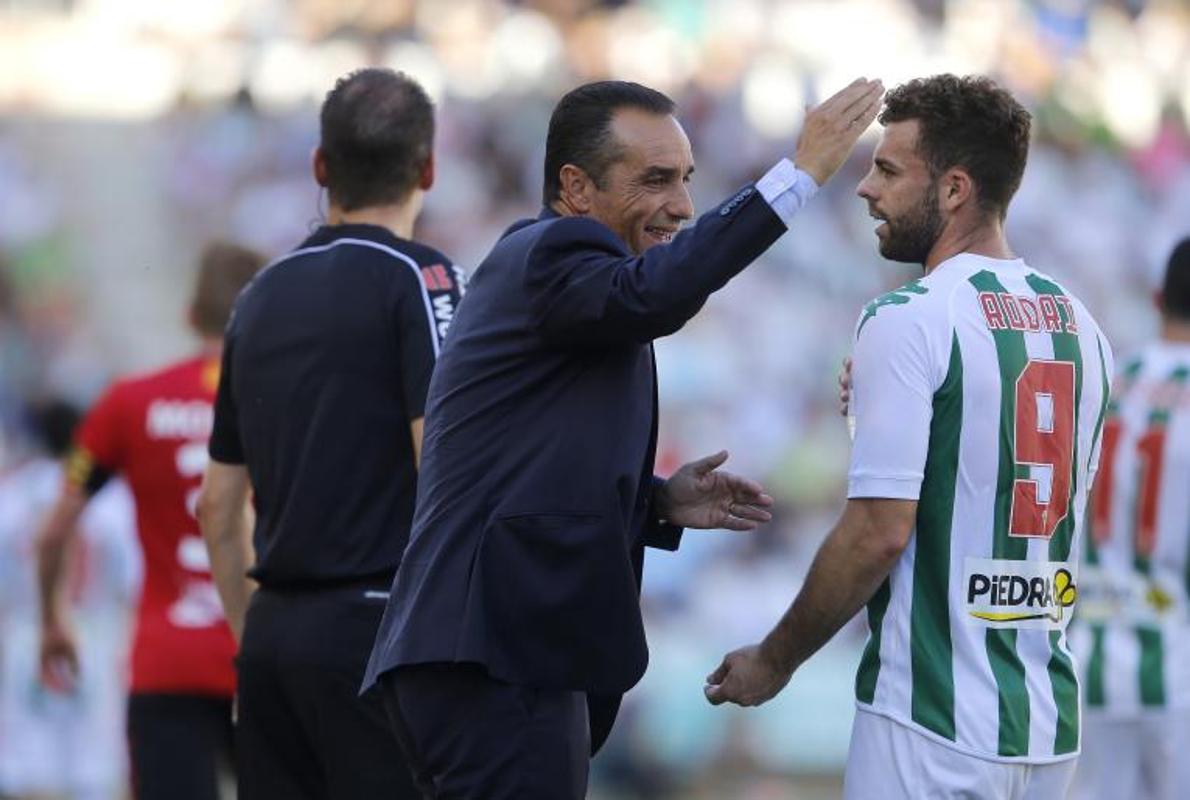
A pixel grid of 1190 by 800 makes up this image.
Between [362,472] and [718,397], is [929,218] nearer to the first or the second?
[362,472]

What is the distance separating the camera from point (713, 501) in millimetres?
4512

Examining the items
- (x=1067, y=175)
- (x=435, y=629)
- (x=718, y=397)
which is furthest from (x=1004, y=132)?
(x=1067, y=175)

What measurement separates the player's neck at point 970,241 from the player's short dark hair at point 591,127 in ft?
2.09

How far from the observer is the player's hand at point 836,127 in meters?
3.96

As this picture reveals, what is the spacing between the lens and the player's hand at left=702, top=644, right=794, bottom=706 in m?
4.28

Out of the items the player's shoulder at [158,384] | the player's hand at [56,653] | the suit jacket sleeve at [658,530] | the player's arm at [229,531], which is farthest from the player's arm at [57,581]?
the suit jacket sleeve at [658,530]

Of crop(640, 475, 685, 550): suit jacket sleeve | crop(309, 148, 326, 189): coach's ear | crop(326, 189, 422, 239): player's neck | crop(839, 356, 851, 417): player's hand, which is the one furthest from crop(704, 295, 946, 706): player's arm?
crop(309, 148, 326, 189): coach's ear

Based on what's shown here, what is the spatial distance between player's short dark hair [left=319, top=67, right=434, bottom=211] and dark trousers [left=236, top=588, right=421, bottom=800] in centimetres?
98

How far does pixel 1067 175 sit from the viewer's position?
58.1 ft

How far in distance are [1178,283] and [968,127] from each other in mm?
2910

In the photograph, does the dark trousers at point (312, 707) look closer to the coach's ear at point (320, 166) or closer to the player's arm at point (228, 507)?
the player's arm at point (228, 507)

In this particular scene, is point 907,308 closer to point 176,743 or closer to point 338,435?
point 338,435

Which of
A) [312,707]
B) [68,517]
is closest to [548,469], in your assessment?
[312,707]

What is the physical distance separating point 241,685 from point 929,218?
78.9 inches
